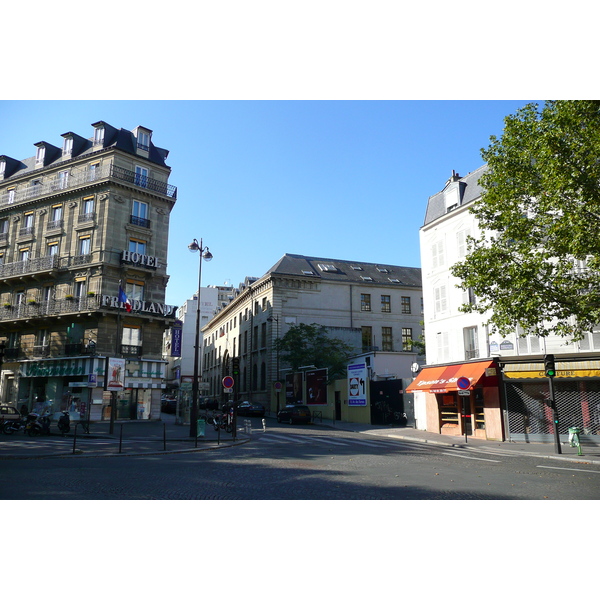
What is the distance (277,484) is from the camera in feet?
32.7

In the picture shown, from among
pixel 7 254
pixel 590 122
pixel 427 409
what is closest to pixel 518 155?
pixel 590 122

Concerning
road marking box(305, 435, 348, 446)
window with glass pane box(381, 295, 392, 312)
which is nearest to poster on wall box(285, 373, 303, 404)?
window with glass pane box(381, 295, 392, 312)

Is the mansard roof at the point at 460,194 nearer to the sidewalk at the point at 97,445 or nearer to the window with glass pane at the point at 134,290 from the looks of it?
the sidewalk at the point at 97,445

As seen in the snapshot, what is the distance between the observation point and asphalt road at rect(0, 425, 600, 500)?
352 inches

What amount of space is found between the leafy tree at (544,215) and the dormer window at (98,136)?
96.4 ft

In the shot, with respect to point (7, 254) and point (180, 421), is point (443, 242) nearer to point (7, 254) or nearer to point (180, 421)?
point (180, 421)

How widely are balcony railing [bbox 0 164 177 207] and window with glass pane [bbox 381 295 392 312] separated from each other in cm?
2342

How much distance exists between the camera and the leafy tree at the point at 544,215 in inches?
561

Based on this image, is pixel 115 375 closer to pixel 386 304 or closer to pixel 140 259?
pixel 140 259

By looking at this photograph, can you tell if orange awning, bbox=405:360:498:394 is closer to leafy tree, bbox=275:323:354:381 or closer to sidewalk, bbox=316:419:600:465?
sidewalk, bbox=316:419:600:465

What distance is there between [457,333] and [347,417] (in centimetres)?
1304

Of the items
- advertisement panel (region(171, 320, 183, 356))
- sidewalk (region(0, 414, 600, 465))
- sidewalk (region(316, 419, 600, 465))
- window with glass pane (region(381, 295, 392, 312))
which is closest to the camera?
sidewalk (region(0, 414, 600, 465))

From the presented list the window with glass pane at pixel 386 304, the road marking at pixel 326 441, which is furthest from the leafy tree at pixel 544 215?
the window with glass pane at pixel 386 304

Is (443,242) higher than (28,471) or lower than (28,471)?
higher
